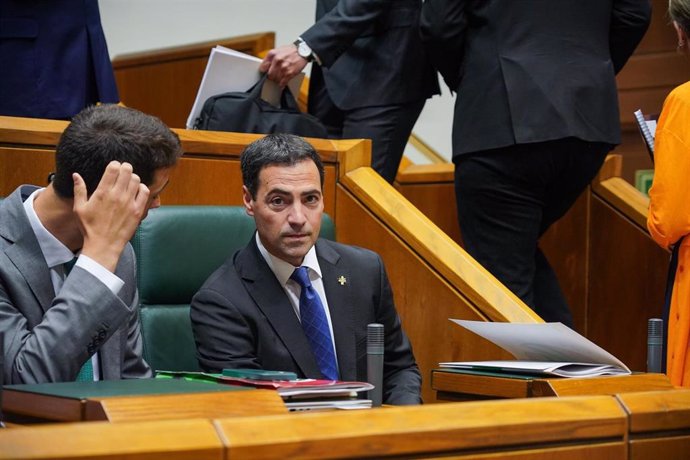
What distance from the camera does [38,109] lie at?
8.39 feet

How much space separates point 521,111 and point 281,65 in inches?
22.5

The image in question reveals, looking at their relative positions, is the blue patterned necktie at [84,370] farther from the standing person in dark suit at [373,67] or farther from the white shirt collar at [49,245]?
the standing person in dark suit at [373,67]

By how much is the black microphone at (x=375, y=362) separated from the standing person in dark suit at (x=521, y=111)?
1.03 metres

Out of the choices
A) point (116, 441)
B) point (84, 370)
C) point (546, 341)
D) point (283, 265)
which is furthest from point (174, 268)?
point (116, 441)

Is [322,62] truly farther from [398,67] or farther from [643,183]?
[643,183]

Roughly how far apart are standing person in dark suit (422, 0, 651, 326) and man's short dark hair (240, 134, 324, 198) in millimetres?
562

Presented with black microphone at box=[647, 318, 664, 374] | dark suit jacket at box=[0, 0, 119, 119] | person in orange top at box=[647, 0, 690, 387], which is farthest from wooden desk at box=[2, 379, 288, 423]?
dark suit jacket at box=[0, 0, 119, 119]

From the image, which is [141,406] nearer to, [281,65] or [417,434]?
[417,434]

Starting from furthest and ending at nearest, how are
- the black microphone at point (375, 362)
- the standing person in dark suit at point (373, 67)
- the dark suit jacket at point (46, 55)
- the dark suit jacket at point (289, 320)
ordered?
1. the standing person in dark suit at point (373, 67)
2. the dark suit jacket at point (46, 55)
3. the dark suit jacket at point (289, 320)
4. the black microphone at point (375, 362)

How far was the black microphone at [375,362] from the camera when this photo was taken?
1.44 m

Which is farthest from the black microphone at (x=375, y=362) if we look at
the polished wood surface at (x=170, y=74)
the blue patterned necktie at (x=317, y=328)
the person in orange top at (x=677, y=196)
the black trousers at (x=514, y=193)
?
the polished wood surface at (x=170, y=74)

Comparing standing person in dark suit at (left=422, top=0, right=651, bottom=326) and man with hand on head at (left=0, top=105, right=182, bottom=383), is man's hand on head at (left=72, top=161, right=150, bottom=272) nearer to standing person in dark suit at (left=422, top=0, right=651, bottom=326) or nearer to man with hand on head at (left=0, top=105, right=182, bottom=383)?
man with hand on head at (left=0, top=105, right=182, bottom=383)

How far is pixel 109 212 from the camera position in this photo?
59.6 inches

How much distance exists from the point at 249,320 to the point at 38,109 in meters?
0.96
